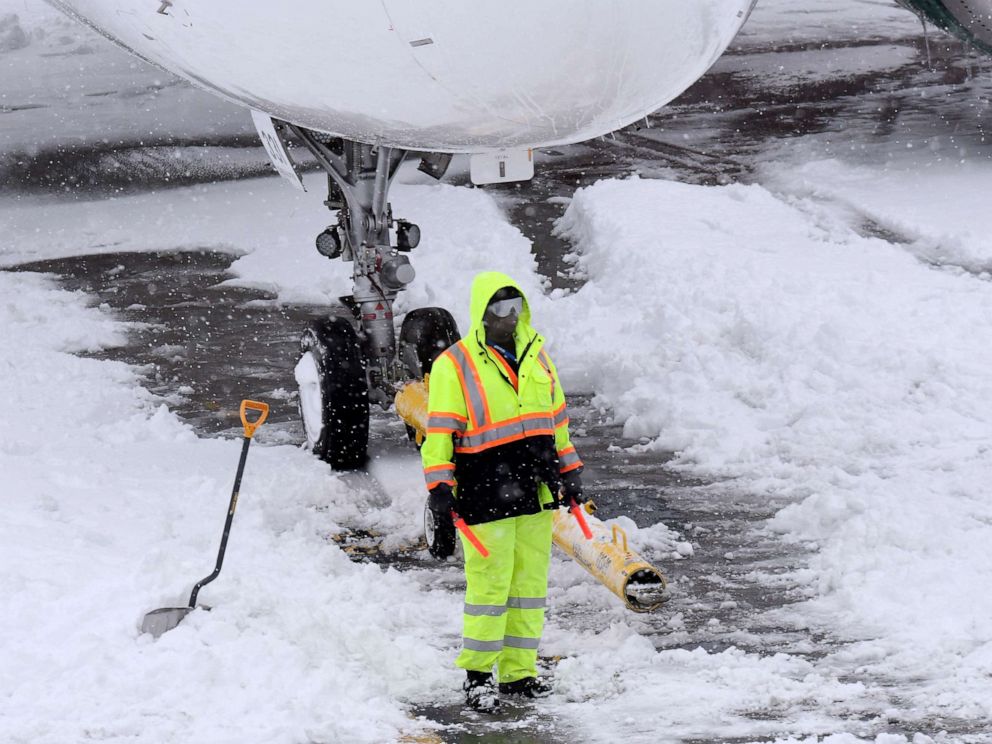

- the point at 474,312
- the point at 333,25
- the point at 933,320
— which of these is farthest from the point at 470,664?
the point at 933,320

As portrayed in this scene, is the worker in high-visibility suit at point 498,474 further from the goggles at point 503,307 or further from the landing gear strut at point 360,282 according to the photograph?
the landing gear strut at point 360,282

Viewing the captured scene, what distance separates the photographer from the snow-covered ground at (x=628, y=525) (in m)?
4.33

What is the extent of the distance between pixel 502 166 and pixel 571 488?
1.94 metres

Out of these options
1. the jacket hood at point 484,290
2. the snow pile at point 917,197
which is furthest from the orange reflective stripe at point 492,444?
the snow pile at point 917,197

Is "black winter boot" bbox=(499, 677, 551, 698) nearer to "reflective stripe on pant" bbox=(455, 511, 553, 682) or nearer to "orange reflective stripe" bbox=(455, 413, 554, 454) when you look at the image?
"reflective stripe on pant" bbox=(455, 511, 553, 682)

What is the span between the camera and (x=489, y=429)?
4.69 metres

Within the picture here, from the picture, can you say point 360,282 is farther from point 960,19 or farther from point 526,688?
point 960,19

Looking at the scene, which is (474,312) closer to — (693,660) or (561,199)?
(693,660)

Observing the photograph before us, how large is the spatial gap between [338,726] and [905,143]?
41.5 feet

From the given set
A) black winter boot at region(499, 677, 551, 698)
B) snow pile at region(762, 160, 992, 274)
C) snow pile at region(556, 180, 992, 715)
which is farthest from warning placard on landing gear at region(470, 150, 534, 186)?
snow pile at region(762, 160, 992, 274)

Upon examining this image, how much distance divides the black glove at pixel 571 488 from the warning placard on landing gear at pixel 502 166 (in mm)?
1766

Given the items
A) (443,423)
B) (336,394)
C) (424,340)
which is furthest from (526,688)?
(424,340)

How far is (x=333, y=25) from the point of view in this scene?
482 centimetres

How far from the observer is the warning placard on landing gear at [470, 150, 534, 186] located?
605 centimetres
